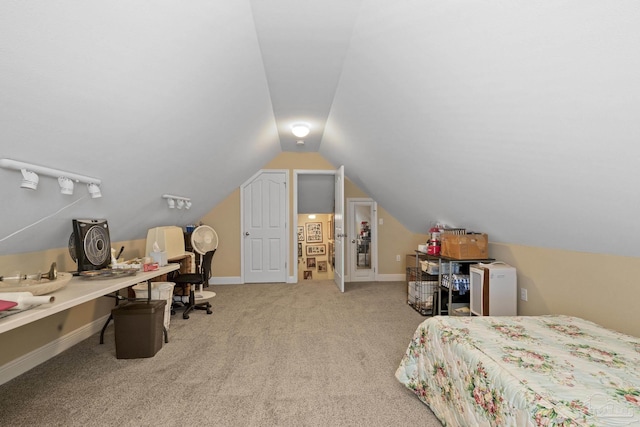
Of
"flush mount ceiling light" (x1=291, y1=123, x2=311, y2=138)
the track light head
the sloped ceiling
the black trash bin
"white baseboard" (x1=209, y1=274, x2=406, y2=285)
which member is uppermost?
"flush mount ceiling light" (x1=291, y1=123, x2=311, y2=138)

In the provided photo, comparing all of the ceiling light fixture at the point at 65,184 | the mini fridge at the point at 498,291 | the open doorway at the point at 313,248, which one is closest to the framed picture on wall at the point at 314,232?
the open doorway at the point at 313,248

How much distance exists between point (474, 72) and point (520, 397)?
65.6 inches

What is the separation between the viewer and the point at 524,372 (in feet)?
4.99

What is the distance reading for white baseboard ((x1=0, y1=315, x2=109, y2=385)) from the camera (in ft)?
8.43

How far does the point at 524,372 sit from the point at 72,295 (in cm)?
257

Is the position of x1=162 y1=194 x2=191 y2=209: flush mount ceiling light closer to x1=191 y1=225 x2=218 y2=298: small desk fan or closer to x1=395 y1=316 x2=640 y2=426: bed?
x1=191 y1=225 x2=218 y2=298: small desk fan

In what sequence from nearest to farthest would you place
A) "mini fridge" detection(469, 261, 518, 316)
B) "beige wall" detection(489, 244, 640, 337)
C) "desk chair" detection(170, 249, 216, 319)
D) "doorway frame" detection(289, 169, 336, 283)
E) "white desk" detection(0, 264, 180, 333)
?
"white desk" detection(0, 264, 180, 333) → "beige wall" detection(489, 244, 640, 337) → "mini fridge" detection(469, 261, 518, 316) → "desk chair" detection(170, 249, 216, 319) → "doorway frame" detection(289, 169, 336, 283)

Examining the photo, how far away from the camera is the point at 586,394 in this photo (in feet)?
4.34

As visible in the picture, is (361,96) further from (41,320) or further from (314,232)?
(314,232)

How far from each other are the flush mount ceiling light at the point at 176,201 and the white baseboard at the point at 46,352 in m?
1.50

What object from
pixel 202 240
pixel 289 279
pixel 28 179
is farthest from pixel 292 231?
pixel 28 179

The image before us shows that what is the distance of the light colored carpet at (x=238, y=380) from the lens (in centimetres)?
211

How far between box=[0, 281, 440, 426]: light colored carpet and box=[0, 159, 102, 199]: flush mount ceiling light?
145cm

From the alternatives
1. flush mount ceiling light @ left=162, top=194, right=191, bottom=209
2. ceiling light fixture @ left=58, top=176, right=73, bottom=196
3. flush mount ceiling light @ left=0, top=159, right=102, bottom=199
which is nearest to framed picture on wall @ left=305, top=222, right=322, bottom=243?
flush mount ceiling light @ left=162, top=194, right=191, bottom=209
